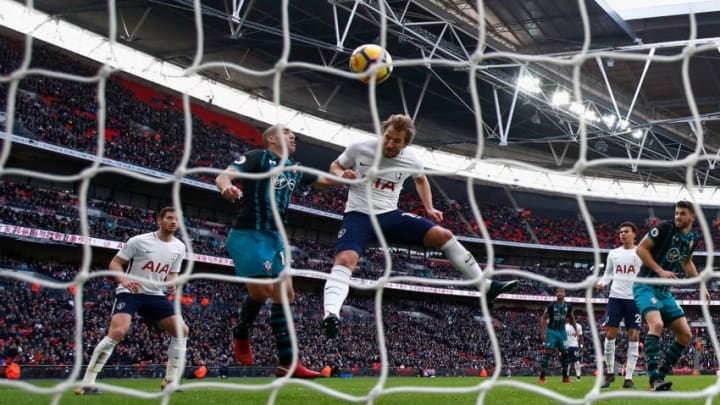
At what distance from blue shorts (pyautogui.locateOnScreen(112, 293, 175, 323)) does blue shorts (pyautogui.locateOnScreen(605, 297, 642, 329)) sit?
5758 mm

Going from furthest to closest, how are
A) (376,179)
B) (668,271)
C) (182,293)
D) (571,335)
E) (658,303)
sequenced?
(182,293) < (571,335) < (658,303) < (668,271) < (376,179)

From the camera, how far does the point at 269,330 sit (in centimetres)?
2436

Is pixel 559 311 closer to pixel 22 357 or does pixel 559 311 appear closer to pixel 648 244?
pixel 648 244

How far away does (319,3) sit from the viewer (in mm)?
22672

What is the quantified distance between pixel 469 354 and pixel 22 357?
66.6ft

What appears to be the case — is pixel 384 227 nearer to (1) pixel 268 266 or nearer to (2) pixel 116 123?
(1) pixel 268 266

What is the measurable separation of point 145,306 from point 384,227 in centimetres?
291

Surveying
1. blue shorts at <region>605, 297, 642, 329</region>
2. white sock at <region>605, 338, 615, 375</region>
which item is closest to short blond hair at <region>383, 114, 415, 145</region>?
blue shorts at <region>605, 297, 642, 329</region>

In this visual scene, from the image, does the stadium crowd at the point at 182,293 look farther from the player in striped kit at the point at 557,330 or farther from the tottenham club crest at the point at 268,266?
the tottenham club crest at the point at 268,266

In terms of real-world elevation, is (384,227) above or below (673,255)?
below

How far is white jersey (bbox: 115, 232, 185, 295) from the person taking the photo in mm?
6988

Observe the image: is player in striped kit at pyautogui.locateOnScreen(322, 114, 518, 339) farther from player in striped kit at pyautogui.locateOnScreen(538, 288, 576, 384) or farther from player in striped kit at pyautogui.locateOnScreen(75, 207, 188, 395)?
player in striped kit at pyautogui.locateOnScreen(538, 288, 576, 384)

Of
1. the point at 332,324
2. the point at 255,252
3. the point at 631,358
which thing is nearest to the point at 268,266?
the point at 255,252

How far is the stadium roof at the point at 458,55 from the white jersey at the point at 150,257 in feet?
41.5
